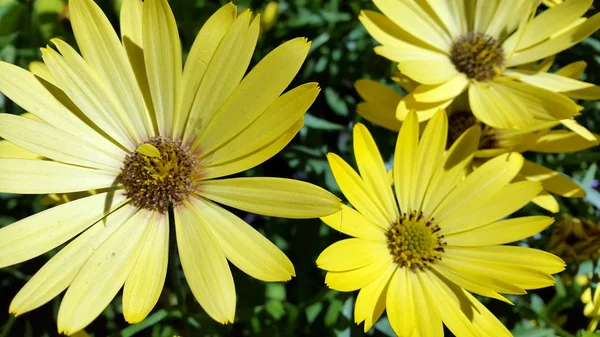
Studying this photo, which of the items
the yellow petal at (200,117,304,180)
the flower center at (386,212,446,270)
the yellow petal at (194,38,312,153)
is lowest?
the flower center at (386,212,446,270)

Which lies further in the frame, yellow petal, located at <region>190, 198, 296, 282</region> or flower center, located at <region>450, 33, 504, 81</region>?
flower center, located at <region>450, 33, 504, 81</region>

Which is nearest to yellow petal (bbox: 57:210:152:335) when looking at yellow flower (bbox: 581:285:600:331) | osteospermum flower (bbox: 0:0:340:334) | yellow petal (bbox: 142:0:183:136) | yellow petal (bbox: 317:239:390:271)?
osteospermum flower (bbox: 0:0:340:334)

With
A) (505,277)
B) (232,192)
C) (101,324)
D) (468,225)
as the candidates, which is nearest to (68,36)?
(101,324)

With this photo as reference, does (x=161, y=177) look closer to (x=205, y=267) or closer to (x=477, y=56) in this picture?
(x=205, y=267)

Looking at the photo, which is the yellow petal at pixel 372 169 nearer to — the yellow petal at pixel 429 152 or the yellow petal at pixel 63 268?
the yellow petal at pixel 429 152

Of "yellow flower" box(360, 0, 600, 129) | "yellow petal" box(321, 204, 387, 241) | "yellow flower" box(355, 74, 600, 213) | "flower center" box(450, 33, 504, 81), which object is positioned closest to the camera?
"yellow petal" box(321, 204, 387, 241)

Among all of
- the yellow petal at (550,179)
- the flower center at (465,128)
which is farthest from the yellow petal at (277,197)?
the yellow petal at (550,179)

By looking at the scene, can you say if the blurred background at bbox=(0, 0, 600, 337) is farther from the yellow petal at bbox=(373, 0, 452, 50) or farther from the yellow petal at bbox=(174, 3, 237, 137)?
the yellow petal at bbox=(174, 3, 237, 137)
